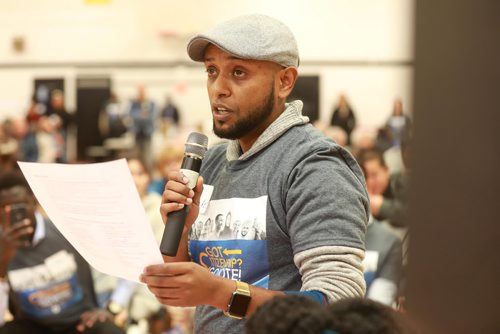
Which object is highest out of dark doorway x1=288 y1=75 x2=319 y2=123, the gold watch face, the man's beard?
the man's beard

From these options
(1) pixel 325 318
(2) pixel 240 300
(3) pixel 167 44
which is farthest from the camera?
(3) pixel 167 44

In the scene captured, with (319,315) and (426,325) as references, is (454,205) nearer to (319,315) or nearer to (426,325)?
(426,325)

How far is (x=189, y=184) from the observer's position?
1.44 metres

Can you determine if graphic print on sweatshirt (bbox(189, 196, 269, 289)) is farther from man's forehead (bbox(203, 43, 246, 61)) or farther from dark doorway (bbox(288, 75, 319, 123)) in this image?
dark doorway (bbox(288, 75, 319, 123))

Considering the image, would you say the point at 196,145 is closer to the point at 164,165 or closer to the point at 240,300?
the point at 240,300

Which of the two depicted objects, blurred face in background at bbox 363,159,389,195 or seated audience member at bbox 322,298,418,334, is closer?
seated audience member at bbox 322,298,418,334

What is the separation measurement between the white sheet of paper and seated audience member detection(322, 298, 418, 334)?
0.51 metres

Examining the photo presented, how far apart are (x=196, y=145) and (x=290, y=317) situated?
755 mm

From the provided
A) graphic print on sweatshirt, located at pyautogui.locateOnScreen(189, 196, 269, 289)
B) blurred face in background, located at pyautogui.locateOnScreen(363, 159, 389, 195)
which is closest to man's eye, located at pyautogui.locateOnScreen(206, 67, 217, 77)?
graphic print on sweatshirt, located at pyautogui.locateOnScreen(189, 196, 269, 289)

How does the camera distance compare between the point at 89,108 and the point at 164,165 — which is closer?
the point at 164,165

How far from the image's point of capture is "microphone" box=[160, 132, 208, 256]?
1.38m

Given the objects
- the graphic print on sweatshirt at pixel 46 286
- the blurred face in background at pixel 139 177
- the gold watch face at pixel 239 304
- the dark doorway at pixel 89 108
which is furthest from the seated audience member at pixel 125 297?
the dark doorway at pixel 89 108

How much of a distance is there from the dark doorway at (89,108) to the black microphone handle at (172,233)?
51.3ft

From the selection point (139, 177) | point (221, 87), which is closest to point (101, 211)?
point (221, 87)
